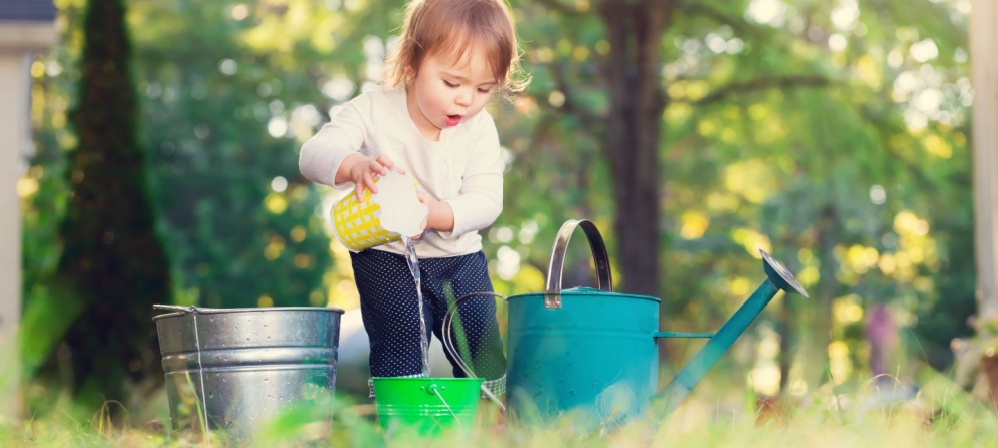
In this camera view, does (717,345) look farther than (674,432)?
Yes

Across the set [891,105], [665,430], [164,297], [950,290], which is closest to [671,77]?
[891,105]

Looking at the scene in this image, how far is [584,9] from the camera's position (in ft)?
33.8

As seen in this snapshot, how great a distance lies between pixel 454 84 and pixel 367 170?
36cm

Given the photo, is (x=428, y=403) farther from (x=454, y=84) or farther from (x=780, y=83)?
(x=780, y=83)

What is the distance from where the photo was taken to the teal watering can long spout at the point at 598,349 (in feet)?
9.12

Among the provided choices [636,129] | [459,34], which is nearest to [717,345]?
[459,34]

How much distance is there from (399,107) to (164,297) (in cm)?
528

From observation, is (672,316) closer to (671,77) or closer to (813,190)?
(813,190)

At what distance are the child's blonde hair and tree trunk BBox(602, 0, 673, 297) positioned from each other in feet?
22.4

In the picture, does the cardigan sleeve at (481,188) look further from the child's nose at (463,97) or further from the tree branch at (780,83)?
the tree branch at (780,83)

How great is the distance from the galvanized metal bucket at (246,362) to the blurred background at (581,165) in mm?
425

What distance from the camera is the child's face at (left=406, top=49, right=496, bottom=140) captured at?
2854mm

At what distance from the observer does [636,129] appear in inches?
391

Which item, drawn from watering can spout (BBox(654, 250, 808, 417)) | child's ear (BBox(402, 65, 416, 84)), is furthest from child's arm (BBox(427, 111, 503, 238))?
watering can spout (BBox(654, 250, 808, 417))
